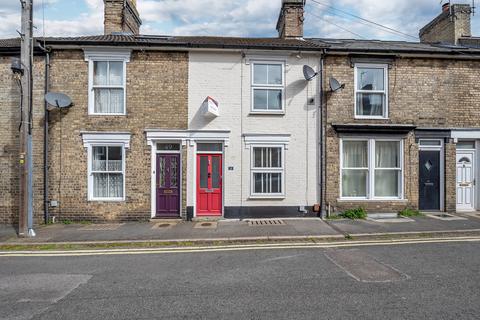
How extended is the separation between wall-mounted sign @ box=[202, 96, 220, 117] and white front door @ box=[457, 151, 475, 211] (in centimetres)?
923

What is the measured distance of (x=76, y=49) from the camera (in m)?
10.8

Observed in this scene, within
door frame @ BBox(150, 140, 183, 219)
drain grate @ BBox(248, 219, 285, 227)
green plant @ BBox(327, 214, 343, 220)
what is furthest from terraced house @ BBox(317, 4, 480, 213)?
door frame @ BBox(150, 140, 183, 219)

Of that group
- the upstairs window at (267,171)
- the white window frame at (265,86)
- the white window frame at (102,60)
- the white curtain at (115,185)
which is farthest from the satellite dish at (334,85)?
the white curtain at (115,185)

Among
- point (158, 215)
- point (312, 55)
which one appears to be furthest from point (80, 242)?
point (312, 55)

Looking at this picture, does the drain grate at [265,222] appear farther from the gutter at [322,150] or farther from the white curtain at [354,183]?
the white curtain at [354,183]

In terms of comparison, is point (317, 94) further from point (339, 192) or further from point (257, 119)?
point (339, 192)

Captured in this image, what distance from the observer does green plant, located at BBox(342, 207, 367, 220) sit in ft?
35.6

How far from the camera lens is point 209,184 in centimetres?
1114

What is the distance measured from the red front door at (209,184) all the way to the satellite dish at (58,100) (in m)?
4.68

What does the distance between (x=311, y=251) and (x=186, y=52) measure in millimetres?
7866

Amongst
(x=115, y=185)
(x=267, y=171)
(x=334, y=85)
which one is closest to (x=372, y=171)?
(x=334, y=85)

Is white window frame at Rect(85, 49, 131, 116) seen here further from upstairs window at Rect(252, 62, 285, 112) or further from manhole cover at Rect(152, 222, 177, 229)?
upstairs window at Rect(252, 62, 285, 112)

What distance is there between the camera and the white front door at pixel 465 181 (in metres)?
11.8

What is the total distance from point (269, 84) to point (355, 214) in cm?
550
